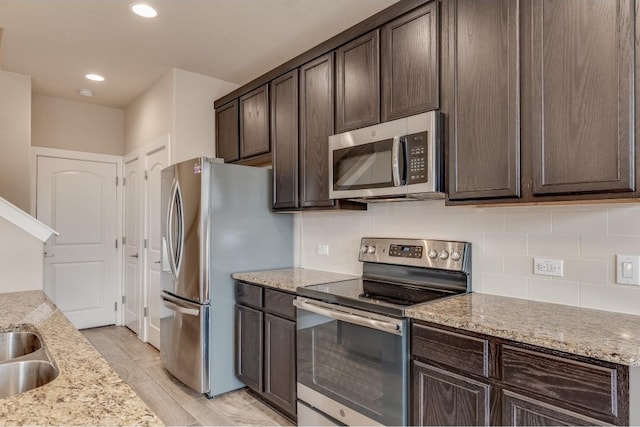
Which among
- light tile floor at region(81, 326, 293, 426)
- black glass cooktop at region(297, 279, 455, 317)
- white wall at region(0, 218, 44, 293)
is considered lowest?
light tile floor at region(81, 326, 293, 426)

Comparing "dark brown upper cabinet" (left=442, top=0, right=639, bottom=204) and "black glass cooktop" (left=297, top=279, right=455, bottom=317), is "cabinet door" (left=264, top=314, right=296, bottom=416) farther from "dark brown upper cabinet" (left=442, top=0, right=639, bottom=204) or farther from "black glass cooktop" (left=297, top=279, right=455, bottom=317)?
→ "dark brown upper cabinet" (left=442, top=0, right=639, bottom=204)

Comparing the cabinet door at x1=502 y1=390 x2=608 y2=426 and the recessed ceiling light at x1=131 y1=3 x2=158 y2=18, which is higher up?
the recessed ceiling light at x1=131 y1=3 x2=158 y2=18

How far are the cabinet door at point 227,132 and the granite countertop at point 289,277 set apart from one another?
1168 millimetres

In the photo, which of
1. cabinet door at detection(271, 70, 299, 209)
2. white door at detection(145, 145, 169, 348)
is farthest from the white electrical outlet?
white door at detection(145, 145, 169, 348)

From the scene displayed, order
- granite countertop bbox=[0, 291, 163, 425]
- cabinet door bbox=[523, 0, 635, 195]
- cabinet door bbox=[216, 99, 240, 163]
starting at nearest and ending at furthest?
granite countertop bbox=[0, 291, 163, 425] → cabinet door bbox=[523, 0, 635, 195] → cabinet door bbox=[216, 99, 240, 163]

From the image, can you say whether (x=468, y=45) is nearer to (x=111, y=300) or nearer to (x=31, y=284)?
(x=31, y=284)

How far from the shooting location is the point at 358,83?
93.7 inches

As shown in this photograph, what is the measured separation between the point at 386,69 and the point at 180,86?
83.1 inches

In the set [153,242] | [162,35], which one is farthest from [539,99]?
[153,242]

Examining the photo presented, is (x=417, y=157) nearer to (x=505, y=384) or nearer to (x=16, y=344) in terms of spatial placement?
(x=505, y=384)

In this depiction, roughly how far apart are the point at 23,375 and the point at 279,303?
1.46 m

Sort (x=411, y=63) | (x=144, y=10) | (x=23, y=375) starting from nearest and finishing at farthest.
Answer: (x=23, y=375)
(x=411, y=63)
(x=144, y=10)

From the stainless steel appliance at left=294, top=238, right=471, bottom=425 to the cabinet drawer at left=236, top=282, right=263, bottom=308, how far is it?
17.9 inches

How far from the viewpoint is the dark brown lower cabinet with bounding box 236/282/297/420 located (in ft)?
7.86
